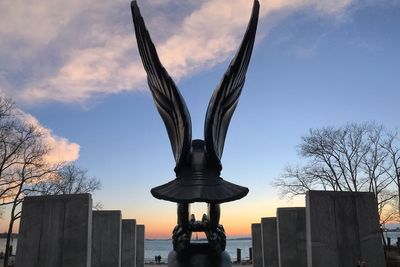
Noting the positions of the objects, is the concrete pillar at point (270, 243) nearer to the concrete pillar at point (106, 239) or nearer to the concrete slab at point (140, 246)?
the concrete pillar at point (106, 239)

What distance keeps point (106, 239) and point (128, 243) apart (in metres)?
4.33

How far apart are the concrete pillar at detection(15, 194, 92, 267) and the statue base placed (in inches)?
211

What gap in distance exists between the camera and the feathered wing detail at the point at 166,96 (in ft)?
22.1

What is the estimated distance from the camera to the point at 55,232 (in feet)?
39.3

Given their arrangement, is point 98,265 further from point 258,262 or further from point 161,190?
point 161,190

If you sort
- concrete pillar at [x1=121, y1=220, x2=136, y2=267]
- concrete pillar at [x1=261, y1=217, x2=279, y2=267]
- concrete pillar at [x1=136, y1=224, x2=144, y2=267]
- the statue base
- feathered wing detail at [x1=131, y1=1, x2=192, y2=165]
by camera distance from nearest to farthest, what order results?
feathered wing detail at [x1=131, y1=1, x2=192, y2=165] → the statue base → concrete pillar at [x1=261, y1=217, x2=279, y2=267] → concrete pillar at [x1=121, y1=220, x2=136, y2=267] → concrete pillar at [x1=136, y1=224, x2=144, y2=267]

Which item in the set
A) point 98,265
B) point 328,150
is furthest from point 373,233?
point 328,150

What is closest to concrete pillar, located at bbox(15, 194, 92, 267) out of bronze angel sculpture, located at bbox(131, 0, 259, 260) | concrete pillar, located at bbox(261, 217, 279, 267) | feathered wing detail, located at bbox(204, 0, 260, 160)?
bronze angel sculpture, located at bbox(131, 0, 259, 260)

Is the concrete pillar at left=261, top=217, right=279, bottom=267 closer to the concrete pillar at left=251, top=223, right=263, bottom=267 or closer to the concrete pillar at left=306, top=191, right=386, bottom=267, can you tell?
the concrete pillar at left=251, top=223, right=263, bottom=267

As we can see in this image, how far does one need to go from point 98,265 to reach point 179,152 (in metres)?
14.3

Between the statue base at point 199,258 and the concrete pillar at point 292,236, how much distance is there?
39.1 ft

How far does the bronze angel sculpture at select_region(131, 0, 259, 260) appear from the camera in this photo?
6.32 m

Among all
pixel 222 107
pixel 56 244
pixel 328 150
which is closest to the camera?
pixel 222 107

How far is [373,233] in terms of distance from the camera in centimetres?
1217
